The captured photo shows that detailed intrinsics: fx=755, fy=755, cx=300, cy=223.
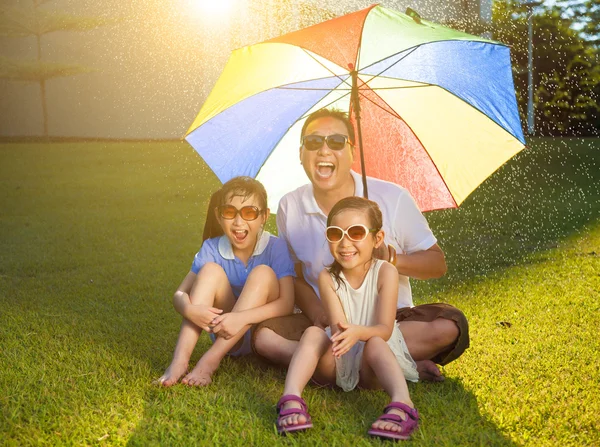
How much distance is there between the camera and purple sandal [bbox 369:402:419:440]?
2.32 metres

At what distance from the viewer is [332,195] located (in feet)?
9.75

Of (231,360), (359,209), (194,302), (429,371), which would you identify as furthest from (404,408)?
(231,360)

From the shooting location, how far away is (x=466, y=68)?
9.93 feet

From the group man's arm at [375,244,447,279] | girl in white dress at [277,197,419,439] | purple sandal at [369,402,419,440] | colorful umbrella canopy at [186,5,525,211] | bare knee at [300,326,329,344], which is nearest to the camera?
purple sandal at [369,402,419,440]

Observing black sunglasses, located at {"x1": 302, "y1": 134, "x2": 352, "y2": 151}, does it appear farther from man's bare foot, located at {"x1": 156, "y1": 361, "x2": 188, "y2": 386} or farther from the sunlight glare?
the sunlight glare

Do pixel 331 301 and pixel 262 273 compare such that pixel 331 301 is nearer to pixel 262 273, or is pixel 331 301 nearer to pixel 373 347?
pixel 373 347

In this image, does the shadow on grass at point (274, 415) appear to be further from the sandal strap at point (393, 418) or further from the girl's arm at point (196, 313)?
the girl's arm at point (196, 313)

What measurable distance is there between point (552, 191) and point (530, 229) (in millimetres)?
2994

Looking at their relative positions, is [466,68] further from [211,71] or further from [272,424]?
[211,71]

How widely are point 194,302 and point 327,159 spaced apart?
29.3 inches

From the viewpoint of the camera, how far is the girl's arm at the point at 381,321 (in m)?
2.48

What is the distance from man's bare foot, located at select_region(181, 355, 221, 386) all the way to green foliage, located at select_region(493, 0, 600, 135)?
15316 millimetres

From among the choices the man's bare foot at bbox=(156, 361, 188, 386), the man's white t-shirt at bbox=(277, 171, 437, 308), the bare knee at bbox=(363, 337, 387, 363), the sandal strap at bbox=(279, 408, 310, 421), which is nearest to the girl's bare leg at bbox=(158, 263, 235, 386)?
the man's bare foot at bbox=(156, 361, 188, 386)

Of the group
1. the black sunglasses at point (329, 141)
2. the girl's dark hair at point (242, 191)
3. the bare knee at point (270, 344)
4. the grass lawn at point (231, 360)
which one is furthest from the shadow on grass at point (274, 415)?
the black sunglasses at point (329, 141)
